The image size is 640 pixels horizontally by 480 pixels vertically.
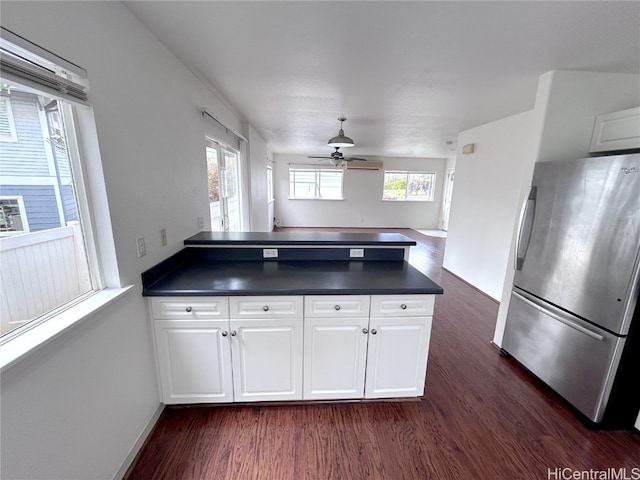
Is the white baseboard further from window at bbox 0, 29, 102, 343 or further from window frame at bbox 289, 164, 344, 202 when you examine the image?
window frame at bbox 289, 164, 344, 202

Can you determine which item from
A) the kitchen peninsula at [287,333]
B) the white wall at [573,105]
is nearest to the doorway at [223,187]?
the kitchen peninsula at [287,333]

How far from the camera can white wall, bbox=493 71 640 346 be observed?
6.61 ft

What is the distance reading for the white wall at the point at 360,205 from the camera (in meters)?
8.33

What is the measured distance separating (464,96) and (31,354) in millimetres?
3411

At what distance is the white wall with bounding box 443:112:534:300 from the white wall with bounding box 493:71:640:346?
0.72 metres

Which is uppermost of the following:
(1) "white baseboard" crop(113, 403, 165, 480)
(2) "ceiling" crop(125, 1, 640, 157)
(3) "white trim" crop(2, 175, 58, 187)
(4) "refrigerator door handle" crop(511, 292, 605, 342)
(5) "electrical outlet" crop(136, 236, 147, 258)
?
(2) "ceiling" crop(125, 1, 640, 157)

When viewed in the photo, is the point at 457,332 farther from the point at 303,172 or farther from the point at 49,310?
the point at 303,172

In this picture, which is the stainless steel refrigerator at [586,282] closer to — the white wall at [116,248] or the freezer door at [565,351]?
the freezer door at [565,351]

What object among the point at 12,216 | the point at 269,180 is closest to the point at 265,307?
the point at 12,216

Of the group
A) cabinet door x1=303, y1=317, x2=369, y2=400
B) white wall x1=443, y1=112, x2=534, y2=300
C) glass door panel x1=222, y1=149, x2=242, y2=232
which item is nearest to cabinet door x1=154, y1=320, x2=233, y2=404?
cabinet door x1=303, y1=317, x2=369, y2=400

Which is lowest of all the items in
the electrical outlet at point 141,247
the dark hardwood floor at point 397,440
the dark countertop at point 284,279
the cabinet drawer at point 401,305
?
the dark hardwood floor at point 397,440

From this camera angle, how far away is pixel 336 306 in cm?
164

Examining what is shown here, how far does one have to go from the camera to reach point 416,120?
3.60 meters

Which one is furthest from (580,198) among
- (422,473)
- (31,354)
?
(31,354)
